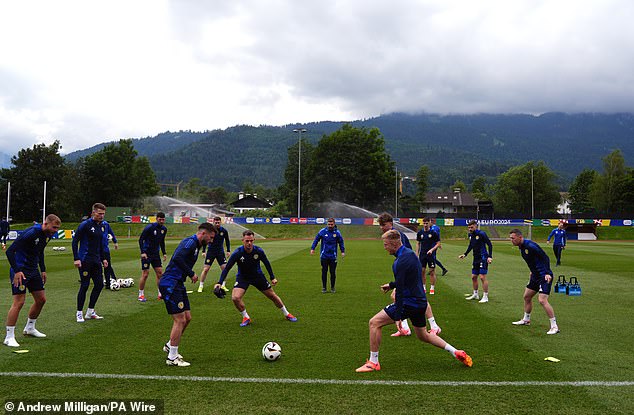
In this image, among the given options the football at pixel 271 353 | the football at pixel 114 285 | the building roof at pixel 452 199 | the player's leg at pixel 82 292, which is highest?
the building roof at pixel 452 199

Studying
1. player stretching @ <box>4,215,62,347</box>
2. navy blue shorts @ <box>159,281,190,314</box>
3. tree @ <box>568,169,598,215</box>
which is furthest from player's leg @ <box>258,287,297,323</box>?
tree @ <box>568,169,598,215</box>

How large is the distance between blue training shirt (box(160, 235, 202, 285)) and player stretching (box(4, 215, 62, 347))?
2160 mm

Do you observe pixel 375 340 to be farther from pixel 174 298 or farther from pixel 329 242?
pixel 329 242

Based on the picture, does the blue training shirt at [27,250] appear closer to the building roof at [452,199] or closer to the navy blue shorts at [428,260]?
the navy blue shorts at [428,260]

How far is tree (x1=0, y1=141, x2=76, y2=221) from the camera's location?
238 feet

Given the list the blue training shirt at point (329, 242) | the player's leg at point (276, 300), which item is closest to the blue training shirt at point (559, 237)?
the blue training shirt at point (329, 242)

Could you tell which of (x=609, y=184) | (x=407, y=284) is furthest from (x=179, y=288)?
(x=609, y=184)

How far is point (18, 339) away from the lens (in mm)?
8773

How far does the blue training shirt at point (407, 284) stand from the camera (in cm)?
704

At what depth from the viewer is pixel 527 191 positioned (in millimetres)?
119438

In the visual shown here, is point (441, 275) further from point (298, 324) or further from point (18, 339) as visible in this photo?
point (18, 339)

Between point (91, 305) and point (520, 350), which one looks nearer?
point (520, 350)

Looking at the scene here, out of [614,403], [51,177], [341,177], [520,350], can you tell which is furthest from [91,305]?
[341,177]

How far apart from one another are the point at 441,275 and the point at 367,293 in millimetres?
6323
